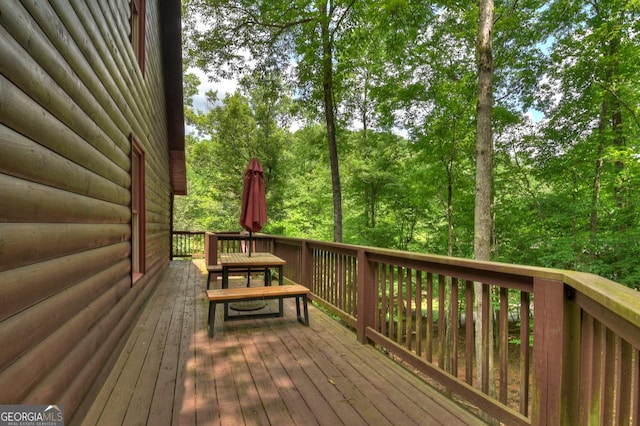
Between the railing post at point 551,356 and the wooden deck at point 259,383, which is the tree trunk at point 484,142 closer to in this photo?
the wooden deck at point 259,383

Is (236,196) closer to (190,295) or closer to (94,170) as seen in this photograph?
(190,295)

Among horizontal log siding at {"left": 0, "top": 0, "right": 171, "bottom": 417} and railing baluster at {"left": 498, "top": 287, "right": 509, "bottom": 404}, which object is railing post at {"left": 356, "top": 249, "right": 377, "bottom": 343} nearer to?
railing baluster at {"left": 498, "top": 287, "right": 509, "bottom": 404}

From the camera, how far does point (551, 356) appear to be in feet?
4.78

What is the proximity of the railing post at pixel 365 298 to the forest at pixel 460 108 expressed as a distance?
3.80 meters

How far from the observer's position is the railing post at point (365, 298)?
3.12m

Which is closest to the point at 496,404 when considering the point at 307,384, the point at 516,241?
the point at 307,384

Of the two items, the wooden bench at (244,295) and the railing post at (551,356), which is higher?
the railing post at (551,356)

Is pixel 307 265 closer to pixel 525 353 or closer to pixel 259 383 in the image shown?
pixel 259 383

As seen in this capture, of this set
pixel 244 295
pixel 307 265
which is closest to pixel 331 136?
pixel 307 265

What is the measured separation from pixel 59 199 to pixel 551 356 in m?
2.64

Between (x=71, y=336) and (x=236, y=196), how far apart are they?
16.2 meters

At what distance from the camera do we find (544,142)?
9.67m

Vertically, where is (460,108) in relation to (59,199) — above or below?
above

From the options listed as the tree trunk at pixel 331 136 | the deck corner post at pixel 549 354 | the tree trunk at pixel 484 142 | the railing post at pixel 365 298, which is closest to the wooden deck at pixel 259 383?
the railing post at pixel 365 298
